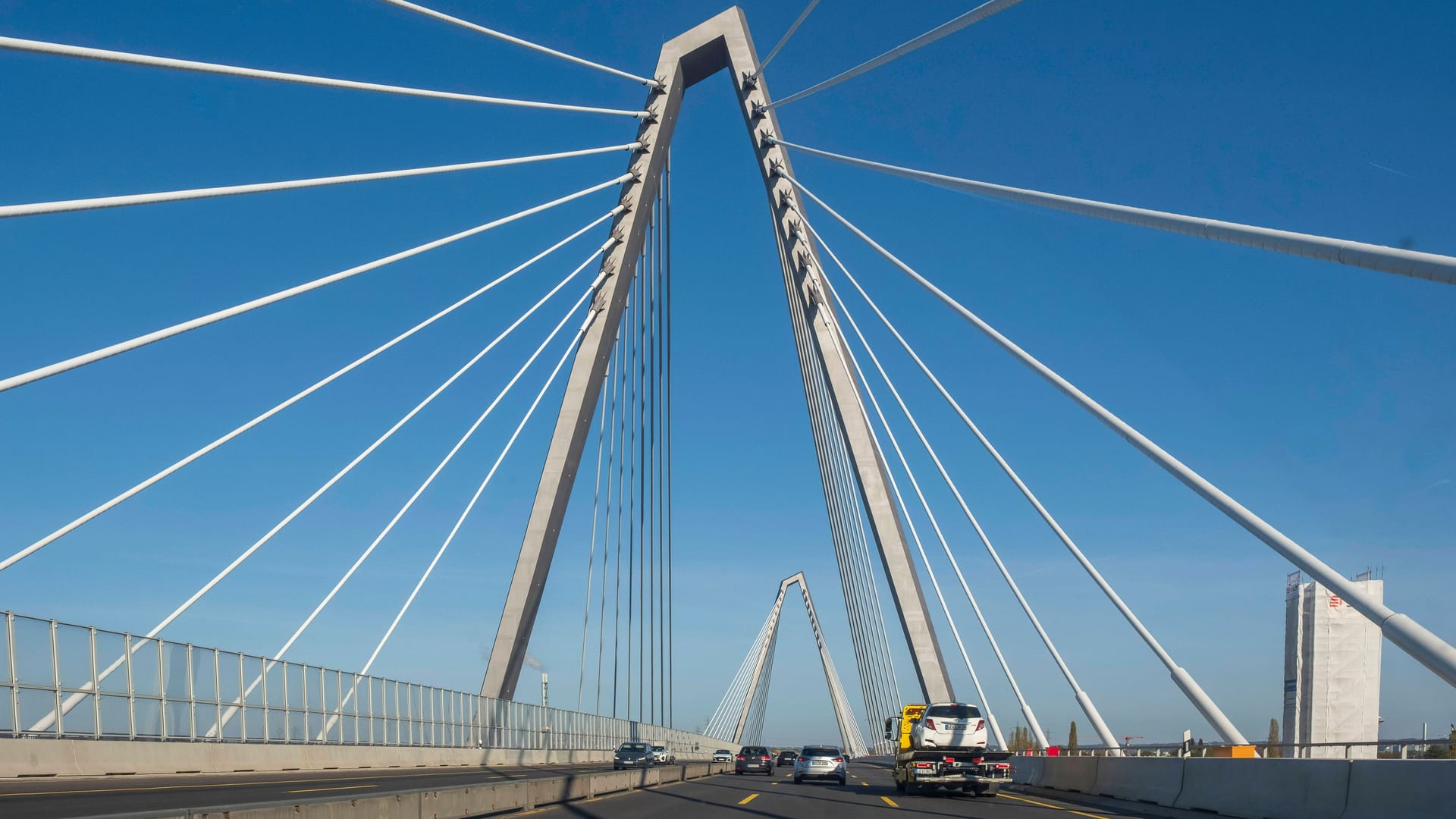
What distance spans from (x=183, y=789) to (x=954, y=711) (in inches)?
635

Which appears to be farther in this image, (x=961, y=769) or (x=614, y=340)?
(x=614, y=340)

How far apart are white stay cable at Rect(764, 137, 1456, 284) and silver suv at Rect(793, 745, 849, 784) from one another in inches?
892

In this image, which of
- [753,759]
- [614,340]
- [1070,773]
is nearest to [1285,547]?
[1070,773]

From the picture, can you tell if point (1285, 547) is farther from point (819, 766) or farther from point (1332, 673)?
point (1332, 673)

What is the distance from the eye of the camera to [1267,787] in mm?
18125

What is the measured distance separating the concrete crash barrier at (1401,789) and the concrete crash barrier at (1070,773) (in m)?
11.7

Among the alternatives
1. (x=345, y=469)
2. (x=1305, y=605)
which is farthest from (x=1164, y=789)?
(x=1305, y=605)

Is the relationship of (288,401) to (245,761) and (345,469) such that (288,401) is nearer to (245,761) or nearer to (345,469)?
(345,469)

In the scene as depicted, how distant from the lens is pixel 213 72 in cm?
1365

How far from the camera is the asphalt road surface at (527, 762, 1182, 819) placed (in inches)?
735

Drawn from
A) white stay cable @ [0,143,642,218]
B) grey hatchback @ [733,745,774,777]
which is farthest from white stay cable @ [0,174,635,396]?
grey hatchback @ [733,745,774,777]

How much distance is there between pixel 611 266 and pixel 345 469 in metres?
9.97

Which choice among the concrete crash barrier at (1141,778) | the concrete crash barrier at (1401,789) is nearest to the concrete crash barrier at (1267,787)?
the concrete crash barrier at (1401,789)

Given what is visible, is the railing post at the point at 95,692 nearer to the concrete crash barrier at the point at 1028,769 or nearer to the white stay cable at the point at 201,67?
the white stay cable at the point at 201,67
